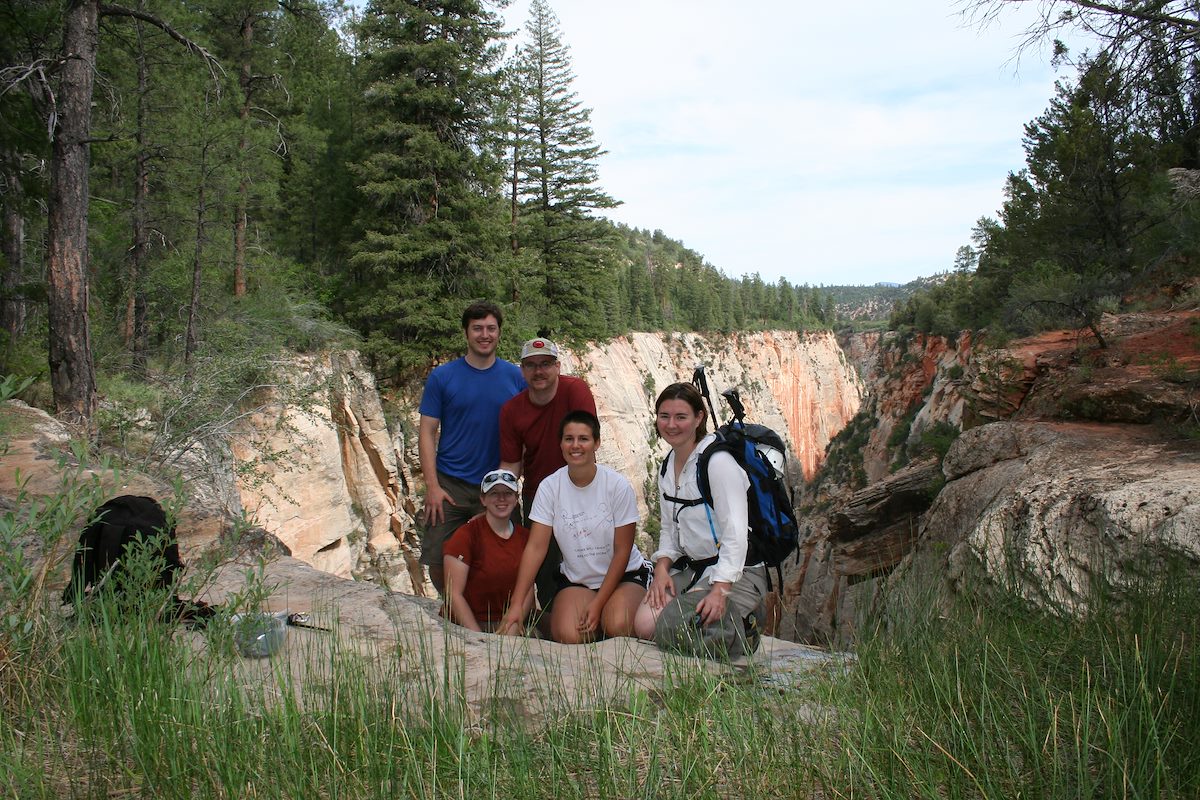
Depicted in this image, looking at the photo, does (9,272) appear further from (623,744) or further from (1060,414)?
(1060,414)

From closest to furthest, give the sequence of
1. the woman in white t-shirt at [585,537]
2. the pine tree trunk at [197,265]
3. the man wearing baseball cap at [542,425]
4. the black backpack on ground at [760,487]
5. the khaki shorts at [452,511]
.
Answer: the black backpack on ground at [760,487], the woman in white t-shirt at [585,537], the man wearing baseball cap at [542,425], the khaki shorts at [452,511], the pine tree trunk at [197,265]

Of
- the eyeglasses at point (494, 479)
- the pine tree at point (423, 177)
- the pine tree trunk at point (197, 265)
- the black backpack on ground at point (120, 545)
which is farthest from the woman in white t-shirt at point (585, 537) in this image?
the pine tree at point (423, 177)

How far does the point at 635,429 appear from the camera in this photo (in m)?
39.2

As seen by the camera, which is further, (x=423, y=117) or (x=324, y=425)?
(x=423, y=117)

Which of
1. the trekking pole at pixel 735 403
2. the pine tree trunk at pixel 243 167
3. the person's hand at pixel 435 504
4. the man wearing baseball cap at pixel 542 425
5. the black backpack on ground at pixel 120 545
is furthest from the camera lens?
the pine tree trunk at pixel 243 167

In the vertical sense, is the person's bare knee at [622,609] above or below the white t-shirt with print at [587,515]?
below

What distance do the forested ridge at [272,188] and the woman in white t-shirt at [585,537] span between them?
18.4ft

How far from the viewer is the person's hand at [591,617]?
4.10 m

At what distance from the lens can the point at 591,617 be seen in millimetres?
4117

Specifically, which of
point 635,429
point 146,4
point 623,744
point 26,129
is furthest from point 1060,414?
point 635,429

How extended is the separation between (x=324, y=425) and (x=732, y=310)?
57899 mm

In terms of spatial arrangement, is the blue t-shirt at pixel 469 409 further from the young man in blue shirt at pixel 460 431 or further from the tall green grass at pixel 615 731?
the tall green grass at pixel 615 731

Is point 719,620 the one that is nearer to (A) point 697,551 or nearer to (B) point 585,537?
(A) point 697,551

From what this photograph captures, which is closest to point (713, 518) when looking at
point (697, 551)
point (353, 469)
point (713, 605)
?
point (697, 551)
